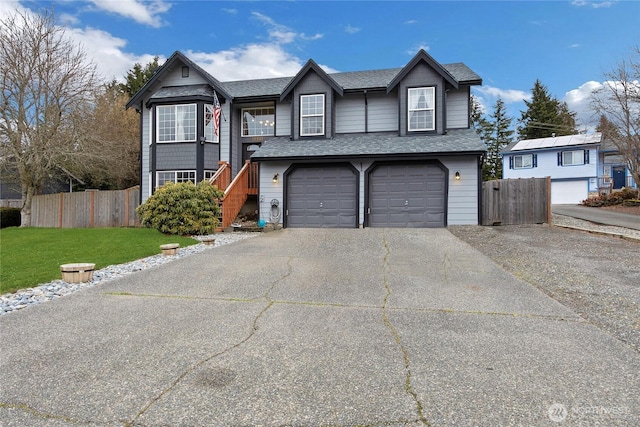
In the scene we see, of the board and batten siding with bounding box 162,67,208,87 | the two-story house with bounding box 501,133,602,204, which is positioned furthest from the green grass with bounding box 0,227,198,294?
the two-story house with bounding box 501,133,602,204

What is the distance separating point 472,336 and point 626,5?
16.7m

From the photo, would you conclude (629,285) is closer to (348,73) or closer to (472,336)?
(472,336)

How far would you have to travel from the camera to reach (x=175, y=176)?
1559cm

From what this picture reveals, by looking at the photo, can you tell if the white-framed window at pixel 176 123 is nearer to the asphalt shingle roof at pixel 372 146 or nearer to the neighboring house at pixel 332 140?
the neighboring house at pixel 332 140

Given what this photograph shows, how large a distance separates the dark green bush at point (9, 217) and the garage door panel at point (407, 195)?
1865 centimetres

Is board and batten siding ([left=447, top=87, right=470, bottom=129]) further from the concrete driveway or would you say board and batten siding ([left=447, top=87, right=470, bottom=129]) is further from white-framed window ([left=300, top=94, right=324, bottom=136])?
the concrete driveway

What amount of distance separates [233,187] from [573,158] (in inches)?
1108

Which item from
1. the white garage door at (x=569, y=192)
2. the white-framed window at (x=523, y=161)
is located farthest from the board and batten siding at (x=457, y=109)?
the white-framed window at (x=523, y=161)

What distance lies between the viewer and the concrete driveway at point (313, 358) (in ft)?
8.18

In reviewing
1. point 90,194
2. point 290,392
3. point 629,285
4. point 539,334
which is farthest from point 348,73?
point 290,392

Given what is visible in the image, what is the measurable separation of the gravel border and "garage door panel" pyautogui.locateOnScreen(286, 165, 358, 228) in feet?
14.4

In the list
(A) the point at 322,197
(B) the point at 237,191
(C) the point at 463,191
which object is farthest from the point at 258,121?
(C) the point at 463,191

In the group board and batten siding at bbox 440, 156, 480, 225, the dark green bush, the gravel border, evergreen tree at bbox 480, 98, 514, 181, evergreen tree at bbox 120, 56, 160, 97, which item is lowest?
the gravel border

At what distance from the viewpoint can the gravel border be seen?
514cm
